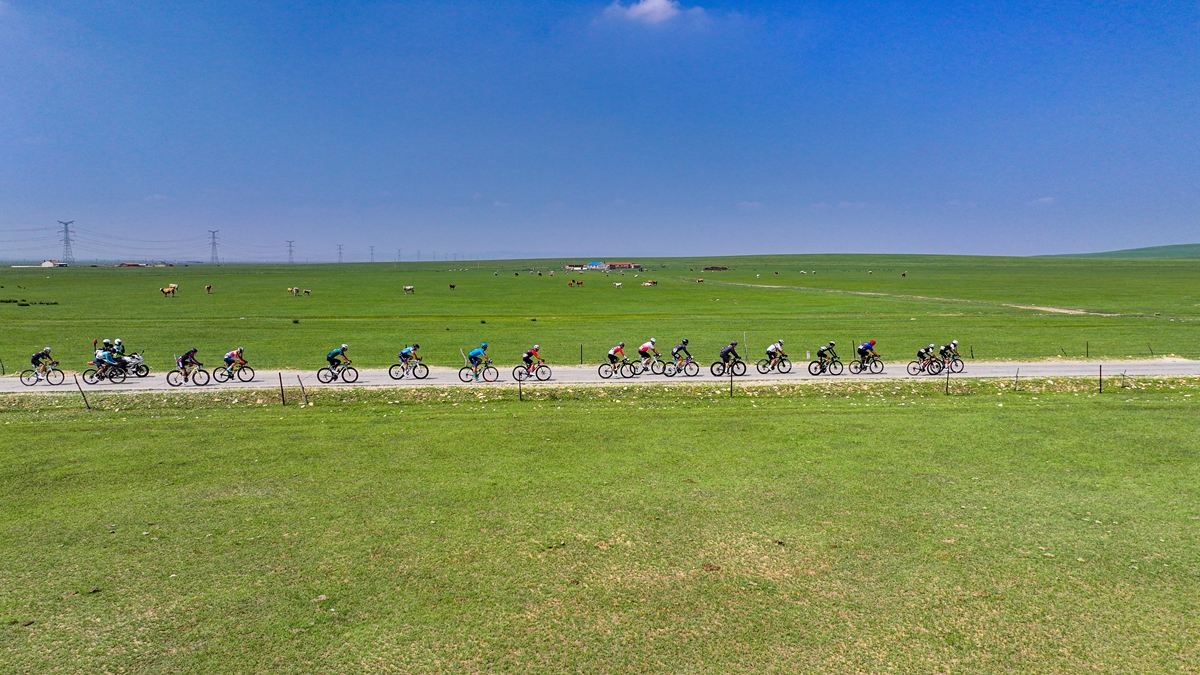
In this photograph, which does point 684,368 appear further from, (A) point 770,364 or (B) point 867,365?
(B) point 867,365

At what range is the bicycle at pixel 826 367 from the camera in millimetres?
36031

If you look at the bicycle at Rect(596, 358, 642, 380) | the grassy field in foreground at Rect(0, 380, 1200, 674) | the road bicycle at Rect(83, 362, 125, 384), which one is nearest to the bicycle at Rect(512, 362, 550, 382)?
the bicycle at Rect(596, 358, 642, 380)

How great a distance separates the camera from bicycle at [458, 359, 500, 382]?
33.7m

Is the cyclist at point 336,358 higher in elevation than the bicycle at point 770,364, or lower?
higher

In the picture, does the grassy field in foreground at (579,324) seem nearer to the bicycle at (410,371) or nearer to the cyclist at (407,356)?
the bicycle at (410,371)

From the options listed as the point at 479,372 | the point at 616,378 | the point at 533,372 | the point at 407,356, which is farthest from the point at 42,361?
the point at 616,378

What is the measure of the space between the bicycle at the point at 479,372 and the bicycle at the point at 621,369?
5.74 meters

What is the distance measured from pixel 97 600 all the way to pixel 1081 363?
46.6 metres

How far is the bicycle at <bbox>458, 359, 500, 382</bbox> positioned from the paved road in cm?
44

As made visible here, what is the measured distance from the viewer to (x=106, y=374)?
33469 millimetres

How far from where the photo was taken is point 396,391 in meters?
30.9

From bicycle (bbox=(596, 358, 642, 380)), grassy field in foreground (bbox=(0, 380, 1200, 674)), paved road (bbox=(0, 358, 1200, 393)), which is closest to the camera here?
grassy field in foreground (bbox=(0, 380, 1200, 674))

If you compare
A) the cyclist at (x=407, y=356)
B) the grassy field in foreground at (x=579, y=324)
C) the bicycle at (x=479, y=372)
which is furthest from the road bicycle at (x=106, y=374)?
the bicycle at (x=479, y=372)

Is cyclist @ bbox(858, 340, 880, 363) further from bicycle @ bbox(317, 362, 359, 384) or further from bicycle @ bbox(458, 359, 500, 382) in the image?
bicycle @ bbox(317, 362, 359, 384)
